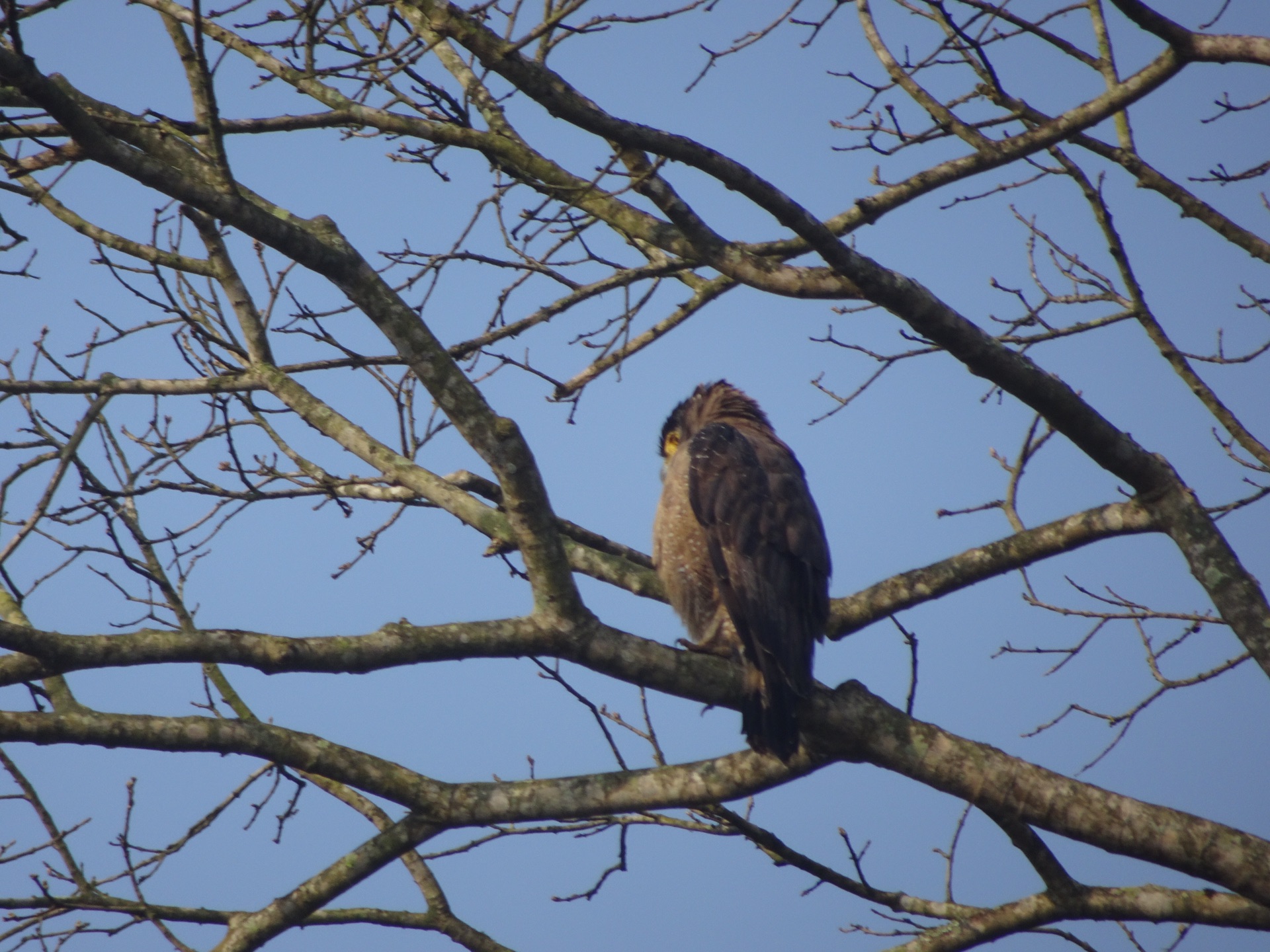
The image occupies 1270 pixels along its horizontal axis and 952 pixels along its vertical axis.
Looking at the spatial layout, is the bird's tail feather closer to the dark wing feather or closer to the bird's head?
the dark wing feather

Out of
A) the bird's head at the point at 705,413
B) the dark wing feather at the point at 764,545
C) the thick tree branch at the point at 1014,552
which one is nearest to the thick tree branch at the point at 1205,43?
the thick tree branch at the point at 1014,552

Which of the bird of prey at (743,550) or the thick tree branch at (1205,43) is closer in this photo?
the thick tree branch at (1205,43)

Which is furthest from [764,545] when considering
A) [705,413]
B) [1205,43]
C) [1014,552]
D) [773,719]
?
[1205,43]

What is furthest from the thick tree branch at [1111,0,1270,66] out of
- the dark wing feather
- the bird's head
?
the bird's head

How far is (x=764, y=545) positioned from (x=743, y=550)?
9 cm

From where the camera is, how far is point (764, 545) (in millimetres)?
4598

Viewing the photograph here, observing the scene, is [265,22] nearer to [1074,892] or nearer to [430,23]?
[430,23]

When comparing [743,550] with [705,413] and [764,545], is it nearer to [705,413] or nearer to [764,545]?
[764,545]

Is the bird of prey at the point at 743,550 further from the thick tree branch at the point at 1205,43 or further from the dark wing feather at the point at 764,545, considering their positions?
the thick tree branch at the point at 1205,43

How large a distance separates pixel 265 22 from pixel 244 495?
5.97ft

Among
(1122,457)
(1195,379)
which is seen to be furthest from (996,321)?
(1122,457)

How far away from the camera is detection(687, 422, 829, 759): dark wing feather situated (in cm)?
404

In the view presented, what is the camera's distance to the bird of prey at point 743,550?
4207mm

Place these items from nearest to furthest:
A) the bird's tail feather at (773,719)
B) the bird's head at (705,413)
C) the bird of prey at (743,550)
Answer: the bird's tail feather at (773,719) → the bird of prey at (743,550) → the bird's head at (705,413)
